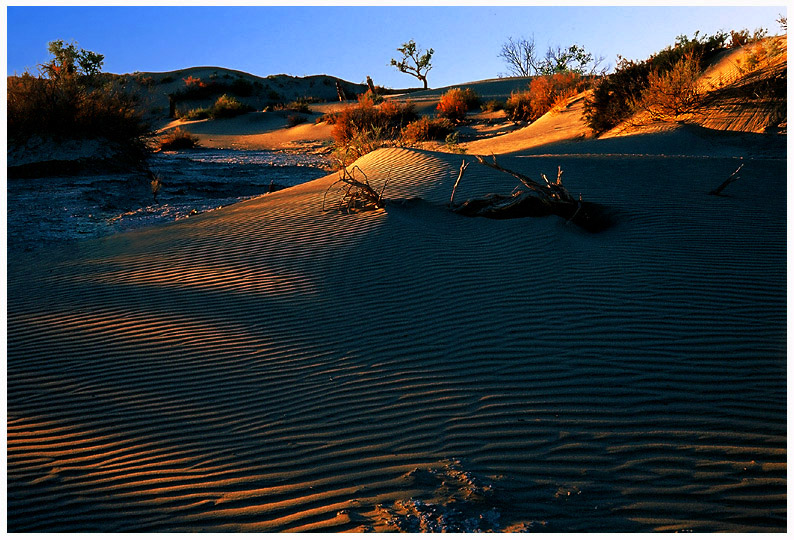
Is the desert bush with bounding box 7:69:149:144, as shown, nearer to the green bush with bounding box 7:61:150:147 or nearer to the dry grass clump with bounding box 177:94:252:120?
the green bush with bounding box 7:61:150:147

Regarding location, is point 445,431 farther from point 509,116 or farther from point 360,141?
point 509,116

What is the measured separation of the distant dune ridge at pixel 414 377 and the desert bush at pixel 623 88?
1081 centimetres

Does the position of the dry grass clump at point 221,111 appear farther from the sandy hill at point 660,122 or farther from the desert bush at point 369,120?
the desert bush at point 369,120

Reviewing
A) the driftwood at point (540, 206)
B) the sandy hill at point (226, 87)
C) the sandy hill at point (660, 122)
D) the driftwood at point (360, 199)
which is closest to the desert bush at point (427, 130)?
the sandy hill at point (660, 122)

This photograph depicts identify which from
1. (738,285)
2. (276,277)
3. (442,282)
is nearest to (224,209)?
(276,277)

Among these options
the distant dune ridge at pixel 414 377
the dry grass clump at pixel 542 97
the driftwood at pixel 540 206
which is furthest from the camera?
the dry grass clump at pixel 542 97

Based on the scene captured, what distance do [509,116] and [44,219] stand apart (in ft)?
66.1

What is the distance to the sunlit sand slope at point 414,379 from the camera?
286cm

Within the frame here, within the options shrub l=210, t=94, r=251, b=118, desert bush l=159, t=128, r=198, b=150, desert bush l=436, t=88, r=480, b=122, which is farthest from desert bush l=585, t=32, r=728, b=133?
shrub l=210, t=94, r=251, b=118

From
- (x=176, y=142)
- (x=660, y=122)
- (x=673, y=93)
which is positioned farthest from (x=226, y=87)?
(x=660, y=122)

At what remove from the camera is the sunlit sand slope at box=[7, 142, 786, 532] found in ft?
9.38

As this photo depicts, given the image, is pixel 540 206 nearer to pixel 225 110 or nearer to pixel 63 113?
pixel 63 113

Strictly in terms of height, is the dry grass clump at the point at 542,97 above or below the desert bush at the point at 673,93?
above

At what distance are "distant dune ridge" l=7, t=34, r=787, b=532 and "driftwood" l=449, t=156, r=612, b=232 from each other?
332 millimetres
